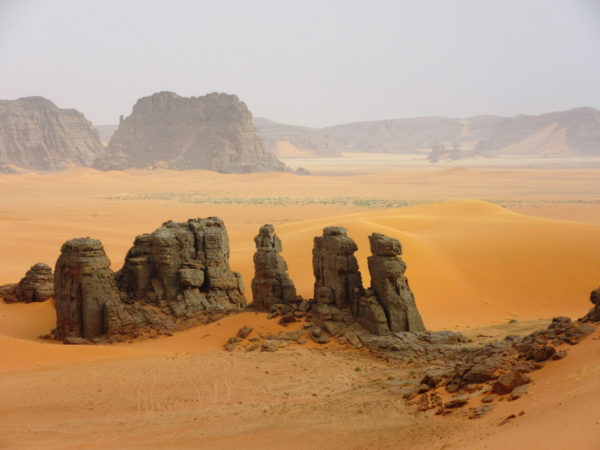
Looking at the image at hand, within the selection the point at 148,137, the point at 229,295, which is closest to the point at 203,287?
the point at 229,295

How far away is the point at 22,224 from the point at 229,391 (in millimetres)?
35237

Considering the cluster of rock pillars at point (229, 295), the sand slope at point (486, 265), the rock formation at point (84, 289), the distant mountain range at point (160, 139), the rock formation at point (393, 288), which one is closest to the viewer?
the cluster of rock pillars at point (229, 295)

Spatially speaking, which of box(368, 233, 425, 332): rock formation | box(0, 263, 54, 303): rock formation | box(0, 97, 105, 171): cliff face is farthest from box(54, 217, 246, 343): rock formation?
box(0, 97, 105, 171): cliff face

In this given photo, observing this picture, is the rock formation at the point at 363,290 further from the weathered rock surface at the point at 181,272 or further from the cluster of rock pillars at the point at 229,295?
the weathered rock surface at the point at 181,272

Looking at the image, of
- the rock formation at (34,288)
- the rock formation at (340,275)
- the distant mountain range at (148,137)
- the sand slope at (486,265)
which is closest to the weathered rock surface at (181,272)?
the rock formation at (340,275)

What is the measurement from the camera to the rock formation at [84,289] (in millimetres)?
14773

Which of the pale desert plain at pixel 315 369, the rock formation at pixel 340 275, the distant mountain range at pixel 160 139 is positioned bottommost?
the pale desert plain at pixel 315 369

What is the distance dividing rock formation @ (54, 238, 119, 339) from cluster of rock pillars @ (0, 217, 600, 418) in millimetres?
26

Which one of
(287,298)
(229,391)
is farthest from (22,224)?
(229,391)

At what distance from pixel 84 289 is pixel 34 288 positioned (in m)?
5.55

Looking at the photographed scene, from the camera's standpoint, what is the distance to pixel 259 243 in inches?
648

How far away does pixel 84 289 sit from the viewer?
14.8m

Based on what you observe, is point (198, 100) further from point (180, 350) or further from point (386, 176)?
point (180, 350)

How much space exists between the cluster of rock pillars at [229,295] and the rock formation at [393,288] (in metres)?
0.02
